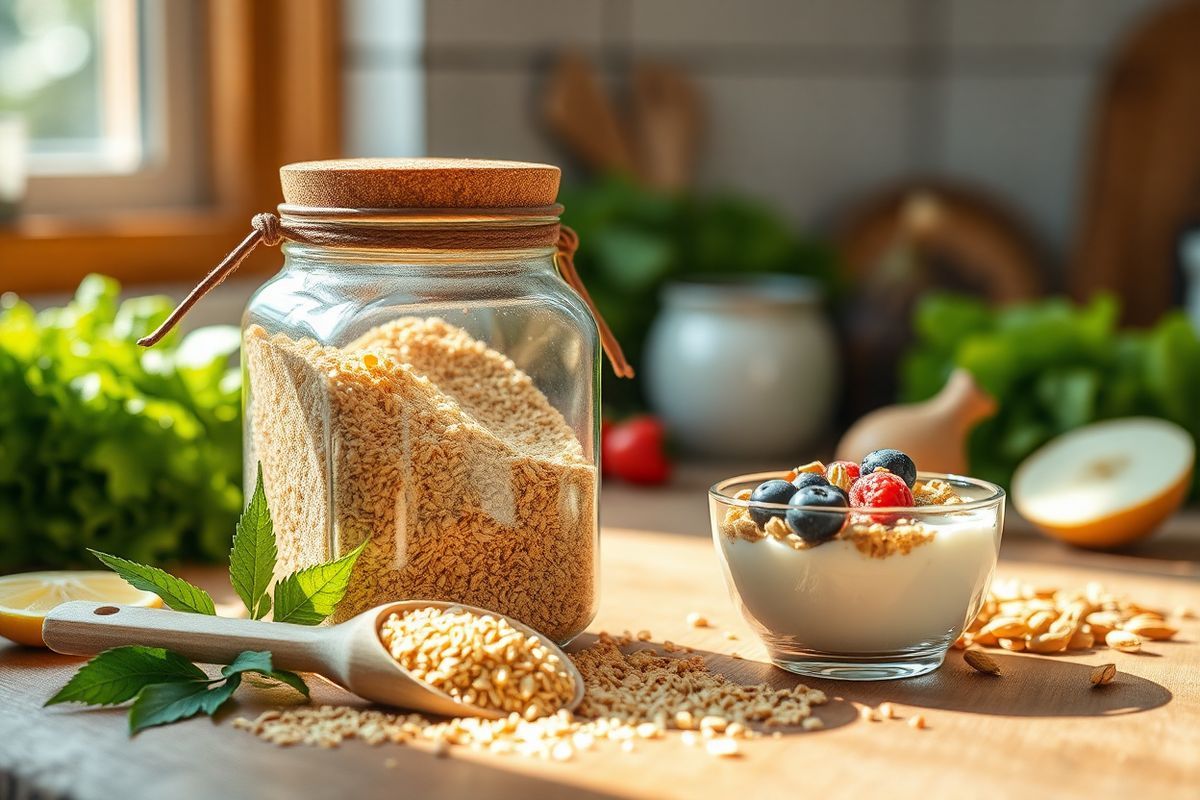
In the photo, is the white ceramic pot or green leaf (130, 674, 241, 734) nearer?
green leaf (130, 674, 241, 734)

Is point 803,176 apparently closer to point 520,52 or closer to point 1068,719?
point 520,52

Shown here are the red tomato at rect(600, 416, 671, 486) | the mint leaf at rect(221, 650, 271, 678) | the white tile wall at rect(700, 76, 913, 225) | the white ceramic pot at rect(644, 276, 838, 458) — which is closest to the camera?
the mint leaf at rect(221, 650, 271, 678)

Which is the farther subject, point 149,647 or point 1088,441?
point 1088,441

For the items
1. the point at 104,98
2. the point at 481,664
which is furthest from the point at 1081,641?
the point at 104,98

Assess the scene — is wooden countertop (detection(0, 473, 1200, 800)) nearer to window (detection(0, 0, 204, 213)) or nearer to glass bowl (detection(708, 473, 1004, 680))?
glass bowl (detection(708, 473, 1004, 680))

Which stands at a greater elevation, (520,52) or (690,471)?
(520,52)

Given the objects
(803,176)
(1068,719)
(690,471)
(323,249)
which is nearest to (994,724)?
(1068,719)

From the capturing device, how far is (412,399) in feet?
2.89

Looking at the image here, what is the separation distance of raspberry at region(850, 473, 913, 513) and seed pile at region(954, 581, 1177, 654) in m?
0.15

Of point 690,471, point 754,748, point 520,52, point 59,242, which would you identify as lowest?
point 690,471

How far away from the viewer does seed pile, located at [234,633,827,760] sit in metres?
0.77

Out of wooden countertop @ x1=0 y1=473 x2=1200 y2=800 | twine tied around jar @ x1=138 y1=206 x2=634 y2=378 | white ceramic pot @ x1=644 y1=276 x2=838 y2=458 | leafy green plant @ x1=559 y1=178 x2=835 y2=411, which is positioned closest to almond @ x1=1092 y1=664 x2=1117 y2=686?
wooden countertop @ x1=0 y1=473 x2=1200 y2=800

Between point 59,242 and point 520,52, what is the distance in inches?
25.9

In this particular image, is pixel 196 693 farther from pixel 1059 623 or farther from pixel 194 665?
pixel 1059 623
